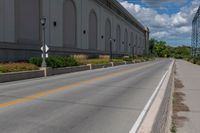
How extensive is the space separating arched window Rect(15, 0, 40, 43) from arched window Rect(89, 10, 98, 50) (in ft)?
79.2

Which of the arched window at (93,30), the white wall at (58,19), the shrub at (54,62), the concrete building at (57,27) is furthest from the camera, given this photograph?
the arched window at (93,30)

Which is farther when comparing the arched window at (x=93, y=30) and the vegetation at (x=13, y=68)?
the arched window at (x=93, y=30)

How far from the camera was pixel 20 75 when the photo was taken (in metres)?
20.9

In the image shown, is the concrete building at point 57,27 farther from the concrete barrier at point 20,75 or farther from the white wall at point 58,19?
the concrete barrier at point 20,75

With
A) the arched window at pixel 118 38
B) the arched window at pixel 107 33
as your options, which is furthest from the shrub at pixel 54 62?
the arched window at pixel 118 38

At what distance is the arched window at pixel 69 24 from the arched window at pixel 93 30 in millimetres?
10652

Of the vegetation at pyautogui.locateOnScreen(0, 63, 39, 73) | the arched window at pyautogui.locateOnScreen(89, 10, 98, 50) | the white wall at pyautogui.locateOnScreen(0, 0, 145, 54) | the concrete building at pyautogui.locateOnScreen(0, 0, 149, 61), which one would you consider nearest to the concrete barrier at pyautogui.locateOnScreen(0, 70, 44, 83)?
the vegetation at pyautogui.locateOnScreen(0, 63, 39, 73)

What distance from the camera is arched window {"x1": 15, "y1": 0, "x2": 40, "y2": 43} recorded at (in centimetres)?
3212

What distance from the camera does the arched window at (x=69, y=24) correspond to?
149 ft

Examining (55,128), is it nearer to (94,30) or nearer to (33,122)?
(33,122)

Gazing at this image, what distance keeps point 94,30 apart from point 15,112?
54.5 m

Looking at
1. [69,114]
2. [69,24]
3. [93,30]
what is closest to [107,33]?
[93,30]

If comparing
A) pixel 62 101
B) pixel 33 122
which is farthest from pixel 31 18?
pixel 33 122

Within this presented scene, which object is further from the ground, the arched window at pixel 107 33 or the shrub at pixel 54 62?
the arched window at pixel 107 33
